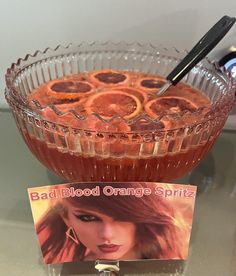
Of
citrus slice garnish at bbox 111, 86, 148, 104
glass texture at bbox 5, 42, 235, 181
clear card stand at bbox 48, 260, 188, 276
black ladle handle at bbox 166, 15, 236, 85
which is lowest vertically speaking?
clear card stand at bbox 48, 260, 188, 276

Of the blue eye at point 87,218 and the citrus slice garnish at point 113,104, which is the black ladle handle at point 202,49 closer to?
the citrus slice garnish at point 113,104

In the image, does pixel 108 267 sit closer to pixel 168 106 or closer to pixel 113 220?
pixel 113 220

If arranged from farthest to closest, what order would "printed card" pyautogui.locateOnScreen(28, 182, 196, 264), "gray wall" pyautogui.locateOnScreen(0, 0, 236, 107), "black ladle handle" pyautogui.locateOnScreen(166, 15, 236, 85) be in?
"gray wall" pyautogui.locateOnScreen(0, 0, 236, 107) < "black ladle handle" pyautogui.locateOnScreen(166, 15, 236, 85) < "printed card" pyautogui.locateOnScreen(28, 182, 196, 264)

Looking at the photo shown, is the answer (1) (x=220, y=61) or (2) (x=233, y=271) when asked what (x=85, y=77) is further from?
(2) (x=233, y=271)

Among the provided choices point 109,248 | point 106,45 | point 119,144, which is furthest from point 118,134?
point 106,45

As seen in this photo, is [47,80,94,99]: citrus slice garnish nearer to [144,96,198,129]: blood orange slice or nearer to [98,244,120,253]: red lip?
[144,96,198,129]: blood orange slice

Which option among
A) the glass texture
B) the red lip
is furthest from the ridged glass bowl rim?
the red lip

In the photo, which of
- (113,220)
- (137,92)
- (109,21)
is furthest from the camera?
(109,21)
